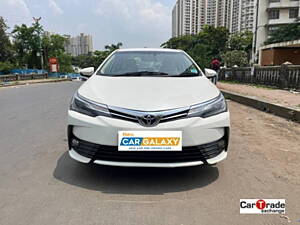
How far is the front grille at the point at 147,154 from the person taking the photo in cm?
248

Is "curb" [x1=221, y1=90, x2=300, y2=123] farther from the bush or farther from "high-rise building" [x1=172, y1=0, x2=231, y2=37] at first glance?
"high-rise building" [x1=172, y1=0, x2=231, y2=37]

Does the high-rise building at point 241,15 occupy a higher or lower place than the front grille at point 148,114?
higher

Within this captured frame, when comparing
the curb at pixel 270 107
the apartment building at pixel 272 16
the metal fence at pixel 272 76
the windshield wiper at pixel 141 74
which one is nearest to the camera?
the windshield wiper at pixel 141 74

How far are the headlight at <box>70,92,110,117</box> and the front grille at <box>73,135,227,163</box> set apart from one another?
29 cm

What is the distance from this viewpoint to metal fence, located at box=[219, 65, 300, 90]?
33.5ft

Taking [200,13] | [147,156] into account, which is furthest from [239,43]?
[147,156]

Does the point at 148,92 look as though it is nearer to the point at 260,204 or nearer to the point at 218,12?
the point at 260,204

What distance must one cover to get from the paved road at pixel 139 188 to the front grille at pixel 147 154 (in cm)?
31

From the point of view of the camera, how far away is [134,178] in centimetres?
284

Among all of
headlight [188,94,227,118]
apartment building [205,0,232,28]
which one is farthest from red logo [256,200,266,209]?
apartment building [205,0,232,28]

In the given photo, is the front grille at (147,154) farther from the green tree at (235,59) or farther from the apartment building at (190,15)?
the apartment building at (190,15)

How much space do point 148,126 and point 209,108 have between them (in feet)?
2.07

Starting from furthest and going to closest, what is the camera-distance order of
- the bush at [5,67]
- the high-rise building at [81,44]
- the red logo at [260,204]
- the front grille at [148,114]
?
1. the high-rise building at [81,44]
2. the bush at [5,67]
3. the front grille at [148,114]
4. the red logo at [260,204]

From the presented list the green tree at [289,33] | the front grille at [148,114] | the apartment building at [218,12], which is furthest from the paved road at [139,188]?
the apartment building at [218,12]
